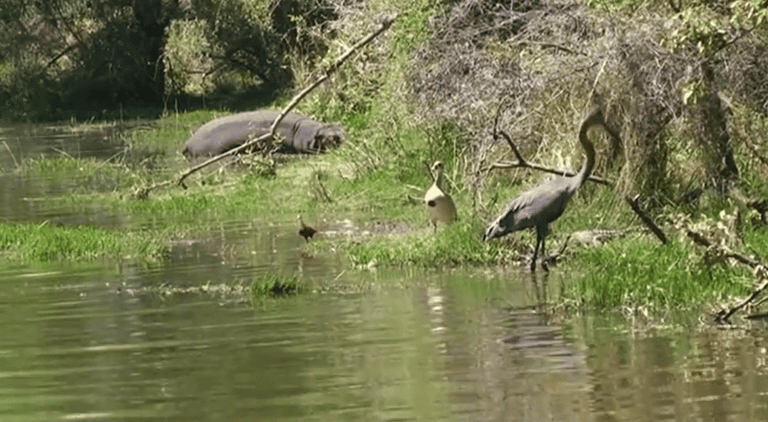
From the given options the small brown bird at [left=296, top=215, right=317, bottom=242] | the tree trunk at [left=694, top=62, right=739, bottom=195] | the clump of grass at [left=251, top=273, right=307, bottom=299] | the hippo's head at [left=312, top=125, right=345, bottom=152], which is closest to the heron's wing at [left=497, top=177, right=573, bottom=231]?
the tree trunk at [left=694, top=62, right=739, bottom=195]

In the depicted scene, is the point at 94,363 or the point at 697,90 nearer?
the point at 94,363

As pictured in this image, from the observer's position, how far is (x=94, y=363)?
37.0 ft

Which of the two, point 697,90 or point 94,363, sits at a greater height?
point 697,90

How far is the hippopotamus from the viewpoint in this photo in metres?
29.7

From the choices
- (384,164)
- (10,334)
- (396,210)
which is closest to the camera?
(10,334)

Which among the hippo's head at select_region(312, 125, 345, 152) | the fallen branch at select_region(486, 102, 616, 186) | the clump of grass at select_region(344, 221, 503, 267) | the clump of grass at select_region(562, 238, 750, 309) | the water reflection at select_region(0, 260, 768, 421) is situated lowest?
the water reflection at select_region(0, 260, 768, 421)

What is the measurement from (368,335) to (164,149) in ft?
73.4

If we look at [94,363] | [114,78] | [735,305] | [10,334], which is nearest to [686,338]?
[735,305]

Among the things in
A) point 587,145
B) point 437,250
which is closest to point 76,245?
point 437,250

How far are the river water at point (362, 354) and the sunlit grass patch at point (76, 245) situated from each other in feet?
6.33

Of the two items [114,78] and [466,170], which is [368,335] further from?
[114,78]

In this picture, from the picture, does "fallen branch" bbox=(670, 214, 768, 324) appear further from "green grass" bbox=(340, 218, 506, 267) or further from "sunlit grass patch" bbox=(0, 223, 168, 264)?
"sunlit grass patch" bbox=(0, 223, 168, 264)

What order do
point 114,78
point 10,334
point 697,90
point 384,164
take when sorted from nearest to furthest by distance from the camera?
point 10,334, point 697,90, point 384,164, point 114,78

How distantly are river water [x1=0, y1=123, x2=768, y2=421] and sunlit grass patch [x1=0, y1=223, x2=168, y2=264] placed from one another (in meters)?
1.93
